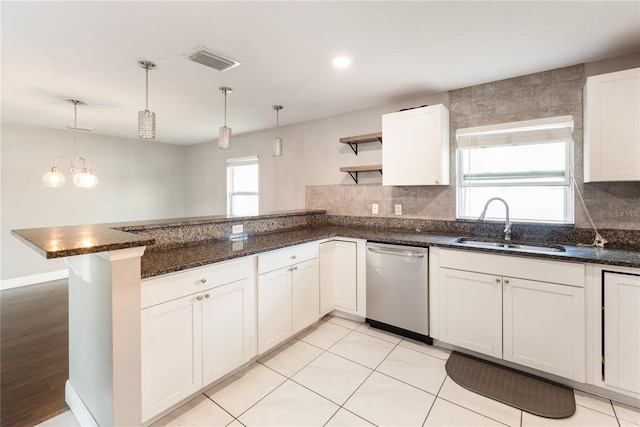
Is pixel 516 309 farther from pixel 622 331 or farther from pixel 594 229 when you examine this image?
pixel 594 229

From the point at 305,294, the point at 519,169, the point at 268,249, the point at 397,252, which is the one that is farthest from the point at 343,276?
the point at 519,169

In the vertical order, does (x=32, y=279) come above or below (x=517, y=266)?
below

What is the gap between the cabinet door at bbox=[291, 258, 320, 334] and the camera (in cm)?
247

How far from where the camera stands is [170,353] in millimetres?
1604

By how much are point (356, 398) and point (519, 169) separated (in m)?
2.40

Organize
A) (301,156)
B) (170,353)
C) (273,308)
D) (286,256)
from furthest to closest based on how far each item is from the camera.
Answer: (301,156) → (286,256) → (273,308) → (170,353)

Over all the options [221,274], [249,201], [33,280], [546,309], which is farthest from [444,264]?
[33,280]

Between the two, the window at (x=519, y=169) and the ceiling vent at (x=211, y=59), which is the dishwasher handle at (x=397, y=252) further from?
the ceiling vent at (x=211, y=59)

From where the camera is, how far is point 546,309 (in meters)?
1.96

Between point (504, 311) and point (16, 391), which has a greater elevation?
point (504, 311)

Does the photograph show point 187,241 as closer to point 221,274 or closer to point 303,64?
point 221,274

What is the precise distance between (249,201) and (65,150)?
9.88 ft

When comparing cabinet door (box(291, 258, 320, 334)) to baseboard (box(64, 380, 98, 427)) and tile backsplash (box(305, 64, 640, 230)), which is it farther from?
baseboard (box(64, 380, 98, 427))

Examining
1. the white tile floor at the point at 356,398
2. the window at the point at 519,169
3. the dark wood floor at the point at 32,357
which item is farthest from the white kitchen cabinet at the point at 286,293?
the window at the point at 519,169
